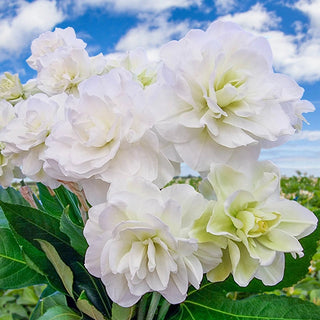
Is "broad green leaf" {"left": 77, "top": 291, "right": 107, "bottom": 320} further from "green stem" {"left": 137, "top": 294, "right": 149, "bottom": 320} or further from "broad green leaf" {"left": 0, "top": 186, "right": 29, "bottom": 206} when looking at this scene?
"broad green leaf" {"left": 0, "top": 186, "right": 29, "bottom": 206}

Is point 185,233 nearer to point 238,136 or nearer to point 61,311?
point 238,136

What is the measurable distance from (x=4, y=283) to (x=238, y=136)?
51cm

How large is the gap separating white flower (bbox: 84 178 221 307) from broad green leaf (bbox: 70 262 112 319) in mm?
202

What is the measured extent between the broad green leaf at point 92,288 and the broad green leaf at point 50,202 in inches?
8.6

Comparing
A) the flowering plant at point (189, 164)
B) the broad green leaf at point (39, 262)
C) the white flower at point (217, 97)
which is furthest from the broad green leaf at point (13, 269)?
the white flower at point (217, 97)

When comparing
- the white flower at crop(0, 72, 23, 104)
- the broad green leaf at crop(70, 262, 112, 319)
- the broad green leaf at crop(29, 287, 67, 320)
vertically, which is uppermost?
the white flower at crop(0, 72, 23, 104)

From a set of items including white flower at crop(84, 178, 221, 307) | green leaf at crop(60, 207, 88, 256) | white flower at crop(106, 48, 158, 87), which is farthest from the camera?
white flower at crop(106, 48, 158, 87)

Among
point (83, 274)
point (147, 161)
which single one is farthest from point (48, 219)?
point (147, 161)

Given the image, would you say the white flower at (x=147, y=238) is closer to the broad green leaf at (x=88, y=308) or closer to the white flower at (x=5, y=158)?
the broad green leaf at (x=88, y=308)

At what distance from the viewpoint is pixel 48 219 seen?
69cm

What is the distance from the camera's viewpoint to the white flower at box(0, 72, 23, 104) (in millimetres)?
973

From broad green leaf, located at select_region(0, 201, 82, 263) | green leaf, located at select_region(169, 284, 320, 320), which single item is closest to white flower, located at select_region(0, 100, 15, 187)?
broad green leaf, located at select_region(0, 201, 82, 263)

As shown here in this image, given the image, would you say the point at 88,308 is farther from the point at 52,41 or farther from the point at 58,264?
the point at 52,41

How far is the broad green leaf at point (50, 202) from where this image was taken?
93cm
